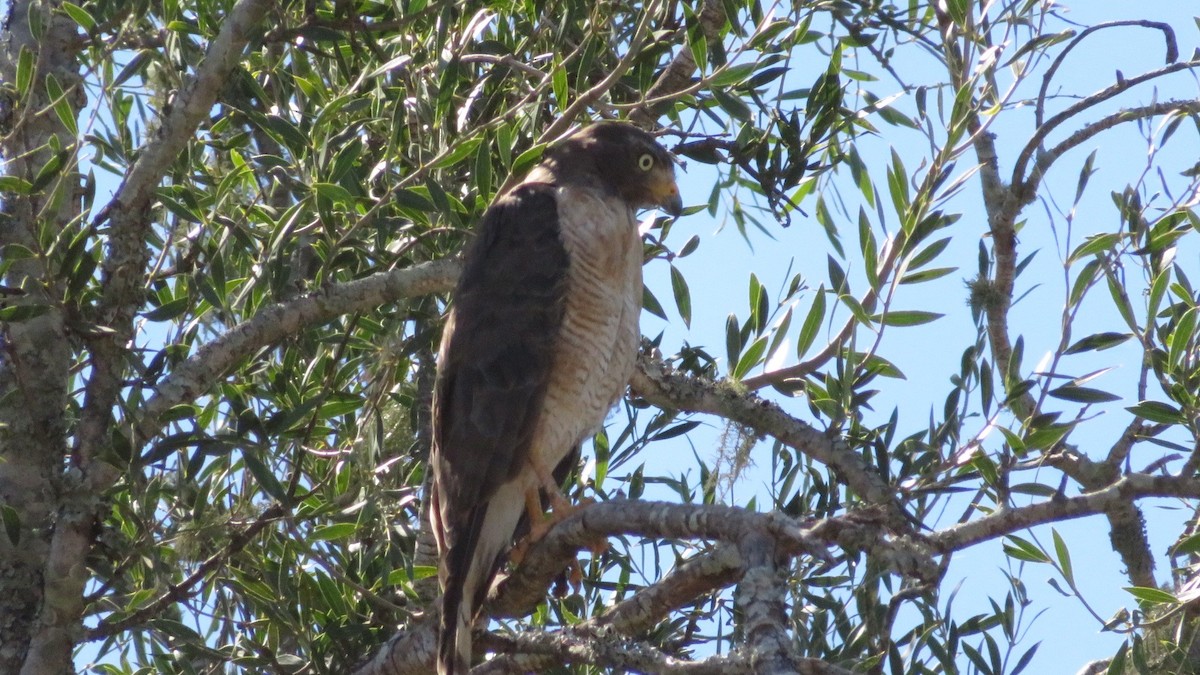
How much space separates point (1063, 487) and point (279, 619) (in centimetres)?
214

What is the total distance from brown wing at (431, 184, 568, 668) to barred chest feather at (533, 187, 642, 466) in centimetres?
5

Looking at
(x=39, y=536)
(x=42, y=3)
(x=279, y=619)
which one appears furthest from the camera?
(x=42, y=3)

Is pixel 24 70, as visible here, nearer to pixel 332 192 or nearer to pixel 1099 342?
pixel 332 192

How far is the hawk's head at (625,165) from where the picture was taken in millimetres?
4559

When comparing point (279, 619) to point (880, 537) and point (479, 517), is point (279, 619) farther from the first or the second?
point (880, 537)

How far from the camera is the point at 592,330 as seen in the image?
4.11m

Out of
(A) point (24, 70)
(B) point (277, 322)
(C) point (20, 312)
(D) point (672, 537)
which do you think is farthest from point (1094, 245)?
(A) point (24, 70)

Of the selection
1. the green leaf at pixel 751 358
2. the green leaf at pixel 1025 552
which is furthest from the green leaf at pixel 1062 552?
the green leaf at pixel 751 358

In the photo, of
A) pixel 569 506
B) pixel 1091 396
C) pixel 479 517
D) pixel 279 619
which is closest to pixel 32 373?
pixel 279 619

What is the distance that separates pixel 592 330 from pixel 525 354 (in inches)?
9.1

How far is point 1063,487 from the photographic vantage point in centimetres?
272

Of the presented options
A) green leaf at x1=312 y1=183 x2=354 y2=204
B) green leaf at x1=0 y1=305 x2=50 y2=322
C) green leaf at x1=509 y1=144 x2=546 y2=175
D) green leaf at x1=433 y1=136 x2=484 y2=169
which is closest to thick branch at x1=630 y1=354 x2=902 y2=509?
green leaf at x1=509 y1=144 x2=546 y2=175

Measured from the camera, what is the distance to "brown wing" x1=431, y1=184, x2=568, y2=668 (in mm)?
3832

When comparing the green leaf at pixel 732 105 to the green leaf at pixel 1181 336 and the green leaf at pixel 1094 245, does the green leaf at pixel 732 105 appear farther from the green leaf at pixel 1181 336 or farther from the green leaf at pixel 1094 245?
the green leaf at pixel 1181 336
